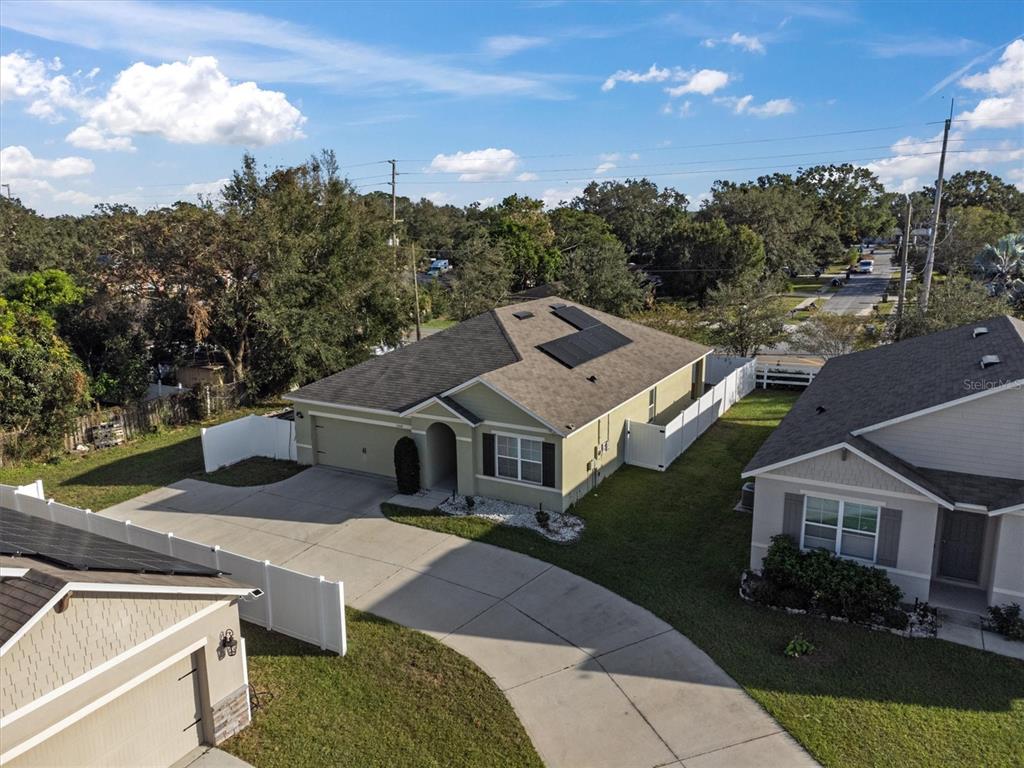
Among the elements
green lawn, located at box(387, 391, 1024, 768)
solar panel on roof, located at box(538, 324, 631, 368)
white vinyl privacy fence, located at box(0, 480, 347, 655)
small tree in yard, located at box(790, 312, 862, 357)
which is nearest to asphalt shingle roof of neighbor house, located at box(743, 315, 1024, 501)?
green lawn, located at box(387, 391, 1024, 768)

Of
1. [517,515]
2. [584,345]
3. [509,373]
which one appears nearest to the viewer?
[517,515]

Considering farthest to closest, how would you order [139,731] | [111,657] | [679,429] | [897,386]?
[679,429], [897,386], [139,731], [111,657]

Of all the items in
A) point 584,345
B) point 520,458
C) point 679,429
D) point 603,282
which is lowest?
point 679,429

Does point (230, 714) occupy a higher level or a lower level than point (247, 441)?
lower

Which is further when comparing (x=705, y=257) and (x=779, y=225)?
(x=779, y=225)

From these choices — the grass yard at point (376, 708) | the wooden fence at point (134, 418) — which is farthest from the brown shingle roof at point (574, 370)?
the wooden fence at point (134, 418)

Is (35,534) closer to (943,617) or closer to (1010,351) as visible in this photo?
(943,617)

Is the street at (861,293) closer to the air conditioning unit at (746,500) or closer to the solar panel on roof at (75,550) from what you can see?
the air conditioning unit at (746,500)

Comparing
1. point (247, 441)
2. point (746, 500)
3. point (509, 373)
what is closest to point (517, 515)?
point (509, 373)

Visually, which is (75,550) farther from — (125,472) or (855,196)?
(855,196)
